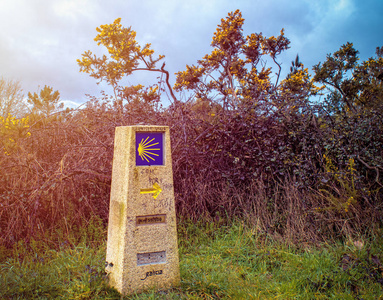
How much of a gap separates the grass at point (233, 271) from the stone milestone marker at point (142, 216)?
166 millimetres

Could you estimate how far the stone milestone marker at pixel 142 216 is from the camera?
3.32 meters

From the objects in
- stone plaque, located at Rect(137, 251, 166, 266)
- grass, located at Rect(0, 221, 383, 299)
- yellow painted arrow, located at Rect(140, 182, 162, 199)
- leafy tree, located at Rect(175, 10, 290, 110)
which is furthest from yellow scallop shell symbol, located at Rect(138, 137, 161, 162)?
leafy tree, located at Rect(175, 10, 290, 110)

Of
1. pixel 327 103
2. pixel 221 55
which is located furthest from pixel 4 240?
pixel 221 55

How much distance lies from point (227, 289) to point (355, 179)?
2867mm

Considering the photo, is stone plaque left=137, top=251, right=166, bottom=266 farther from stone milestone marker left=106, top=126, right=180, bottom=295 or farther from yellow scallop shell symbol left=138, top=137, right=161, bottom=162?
yellow scallop shell symbol left=138, top=137, right=161, bottom=162

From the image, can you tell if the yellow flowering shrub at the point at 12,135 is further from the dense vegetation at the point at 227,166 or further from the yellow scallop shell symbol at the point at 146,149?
the yellow scallop shell symbol at the point at 146,149

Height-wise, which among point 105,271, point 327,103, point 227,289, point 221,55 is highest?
point 221,55

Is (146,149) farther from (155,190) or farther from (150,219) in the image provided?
(150,219)

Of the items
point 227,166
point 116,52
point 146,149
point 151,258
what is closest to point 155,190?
point 146,149

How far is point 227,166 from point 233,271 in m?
2.36

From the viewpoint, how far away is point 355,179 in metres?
5.23

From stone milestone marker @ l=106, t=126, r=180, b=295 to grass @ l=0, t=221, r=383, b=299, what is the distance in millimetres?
166

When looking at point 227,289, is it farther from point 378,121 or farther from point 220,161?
point 378,121

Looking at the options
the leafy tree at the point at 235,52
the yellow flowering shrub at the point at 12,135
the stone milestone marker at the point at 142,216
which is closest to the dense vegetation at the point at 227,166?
the yellow flowering shrub at the point at 12,135
